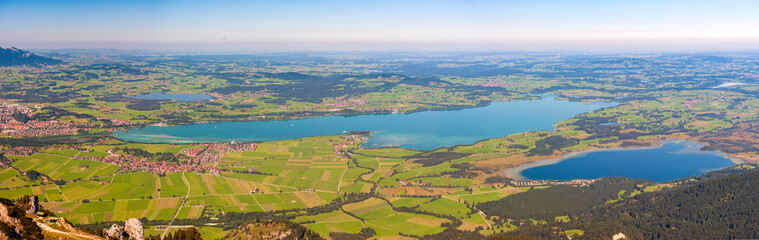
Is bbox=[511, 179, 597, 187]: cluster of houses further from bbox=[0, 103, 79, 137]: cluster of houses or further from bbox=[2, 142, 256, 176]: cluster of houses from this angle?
bbox=[0, 103, 79, 137]: cluster of houses

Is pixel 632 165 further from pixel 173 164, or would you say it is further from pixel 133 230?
pixel 133 230

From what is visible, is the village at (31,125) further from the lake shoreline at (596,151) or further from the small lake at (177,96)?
the lake shoreline at (596,151)

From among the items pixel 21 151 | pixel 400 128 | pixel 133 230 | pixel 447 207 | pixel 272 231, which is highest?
pixel 133 230

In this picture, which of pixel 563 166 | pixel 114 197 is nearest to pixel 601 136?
pixel 563 166

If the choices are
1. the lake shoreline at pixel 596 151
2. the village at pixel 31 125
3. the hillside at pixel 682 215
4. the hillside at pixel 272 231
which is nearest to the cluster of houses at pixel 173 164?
the village at pixel 31 125

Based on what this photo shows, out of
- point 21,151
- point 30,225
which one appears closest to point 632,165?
point 30,225

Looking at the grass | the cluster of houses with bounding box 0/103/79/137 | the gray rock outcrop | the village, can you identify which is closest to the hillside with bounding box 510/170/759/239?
the grass
